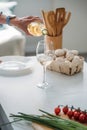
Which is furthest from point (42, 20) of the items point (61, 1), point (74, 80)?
point (61, 1)

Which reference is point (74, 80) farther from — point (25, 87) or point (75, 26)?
point (75, 26)

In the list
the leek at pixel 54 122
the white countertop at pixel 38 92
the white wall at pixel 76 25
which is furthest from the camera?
the white wall at pixel 76 25

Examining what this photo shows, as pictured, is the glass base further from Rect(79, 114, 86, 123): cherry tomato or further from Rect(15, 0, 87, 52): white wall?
Rect(15, 0, 87, 52): white wall

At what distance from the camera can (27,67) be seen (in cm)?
157

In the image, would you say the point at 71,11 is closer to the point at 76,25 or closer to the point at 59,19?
the point at 76,25

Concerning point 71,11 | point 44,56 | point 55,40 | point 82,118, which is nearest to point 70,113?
point 82,118

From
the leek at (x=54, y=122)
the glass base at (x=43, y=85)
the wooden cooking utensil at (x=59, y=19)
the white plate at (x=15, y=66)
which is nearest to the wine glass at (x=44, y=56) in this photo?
the glass base at (x=43, y=85)

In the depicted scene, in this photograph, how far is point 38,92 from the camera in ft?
4.24

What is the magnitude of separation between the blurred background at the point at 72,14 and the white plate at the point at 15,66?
6.20ft

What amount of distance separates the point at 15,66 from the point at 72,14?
6.85 ft

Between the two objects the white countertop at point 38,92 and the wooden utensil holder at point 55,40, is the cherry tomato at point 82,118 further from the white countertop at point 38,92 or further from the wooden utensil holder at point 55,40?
the wooden utensil holder at point 55,40

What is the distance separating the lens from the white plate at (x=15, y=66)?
1.51m

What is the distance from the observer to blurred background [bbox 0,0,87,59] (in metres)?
3.50

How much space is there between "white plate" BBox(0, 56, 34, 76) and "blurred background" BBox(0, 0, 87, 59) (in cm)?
189
